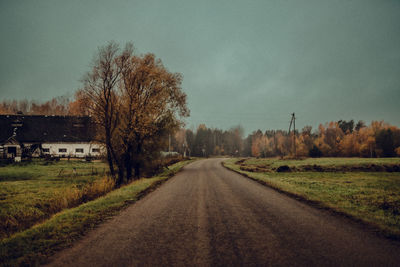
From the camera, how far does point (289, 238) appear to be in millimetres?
4656

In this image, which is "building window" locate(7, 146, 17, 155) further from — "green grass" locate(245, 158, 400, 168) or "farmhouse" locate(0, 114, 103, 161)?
"green grass" locate(245, 158, 400, 168)

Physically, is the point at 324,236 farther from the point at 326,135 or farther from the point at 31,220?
the point at 326,135

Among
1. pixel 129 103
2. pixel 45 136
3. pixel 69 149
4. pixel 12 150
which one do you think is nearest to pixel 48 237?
pixel 129 103

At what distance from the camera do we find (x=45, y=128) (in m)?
42.7

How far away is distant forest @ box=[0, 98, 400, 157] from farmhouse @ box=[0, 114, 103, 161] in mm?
4602

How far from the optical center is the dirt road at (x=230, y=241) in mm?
3707

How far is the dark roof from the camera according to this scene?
40.7 m

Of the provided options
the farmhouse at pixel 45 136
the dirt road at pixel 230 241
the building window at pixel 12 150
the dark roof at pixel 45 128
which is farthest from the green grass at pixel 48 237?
the building window at pixel 12 150

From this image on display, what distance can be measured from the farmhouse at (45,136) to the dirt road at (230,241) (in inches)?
1498

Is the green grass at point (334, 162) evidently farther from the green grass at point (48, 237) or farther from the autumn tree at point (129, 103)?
the green grass at point (48, 237)

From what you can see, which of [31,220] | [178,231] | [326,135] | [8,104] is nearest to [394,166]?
[178,231]

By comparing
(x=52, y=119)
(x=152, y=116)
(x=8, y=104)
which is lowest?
(x=152, y=116)

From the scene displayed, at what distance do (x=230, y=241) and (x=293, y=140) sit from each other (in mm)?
76881

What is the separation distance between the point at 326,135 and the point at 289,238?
10653cm
